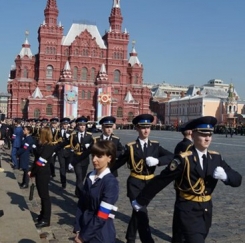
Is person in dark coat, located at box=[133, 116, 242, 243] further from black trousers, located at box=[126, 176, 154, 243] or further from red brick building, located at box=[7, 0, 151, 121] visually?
red brick building, located at box=[7, 0, 151, 121]

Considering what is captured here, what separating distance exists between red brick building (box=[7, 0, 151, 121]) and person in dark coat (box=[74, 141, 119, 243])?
6152cm

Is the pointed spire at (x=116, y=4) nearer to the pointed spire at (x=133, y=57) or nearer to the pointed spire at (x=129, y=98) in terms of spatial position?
the pointed spire at (x=133, y=57)

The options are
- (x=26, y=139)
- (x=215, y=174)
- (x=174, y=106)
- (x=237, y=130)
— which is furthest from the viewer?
(x=174, y=106)

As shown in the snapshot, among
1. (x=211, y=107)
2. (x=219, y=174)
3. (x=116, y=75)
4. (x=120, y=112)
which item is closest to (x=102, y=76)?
(x=116, y=75)

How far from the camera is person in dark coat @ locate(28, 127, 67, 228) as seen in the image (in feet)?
19.7

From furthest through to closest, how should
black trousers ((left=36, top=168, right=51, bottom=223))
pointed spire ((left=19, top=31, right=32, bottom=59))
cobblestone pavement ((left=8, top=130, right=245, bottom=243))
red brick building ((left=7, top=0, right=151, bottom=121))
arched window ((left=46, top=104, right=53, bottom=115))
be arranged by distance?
1. pointed spire ((left=19, top=31, right=32, bottom=59))
2. red brick building ((left=7, top=0, right=151, bottom=121))
3. arched window ((left=46, top=104, right=53, bottom=115))
4. black trousers ((left=36, top=168, right=51, bottom=223))
5. cobblestone pavement ((left=8, top=130, right=245, bottom=243))

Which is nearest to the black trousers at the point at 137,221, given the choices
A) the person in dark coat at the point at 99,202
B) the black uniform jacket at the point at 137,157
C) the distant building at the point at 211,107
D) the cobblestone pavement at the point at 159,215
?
the black uniform jacket at the point at 137,157

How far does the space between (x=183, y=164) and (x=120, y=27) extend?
69958 mm

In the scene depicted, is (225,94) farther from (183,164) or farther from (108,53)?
(183,164)

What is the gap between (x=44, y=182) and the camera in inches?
242

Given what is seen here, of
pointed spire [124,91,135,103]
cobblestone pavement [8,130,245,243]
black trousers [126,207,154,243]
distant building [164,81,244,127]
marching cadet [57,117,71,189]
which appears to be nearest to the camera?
black trousers [126,207,154,243]

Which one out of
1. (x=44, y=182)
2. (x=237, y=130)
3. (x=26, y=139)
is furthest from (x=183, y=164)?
(x=237, y=130)

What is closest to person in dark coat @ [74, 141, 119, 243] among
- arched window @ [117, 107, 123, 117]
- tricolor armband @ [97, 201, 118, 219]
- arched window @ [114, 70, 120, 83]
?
tricolor armband @ [97, 201, 118, 219]

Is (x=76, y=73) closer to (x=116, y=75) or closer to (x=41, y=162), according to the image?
(x=116, y=75)
